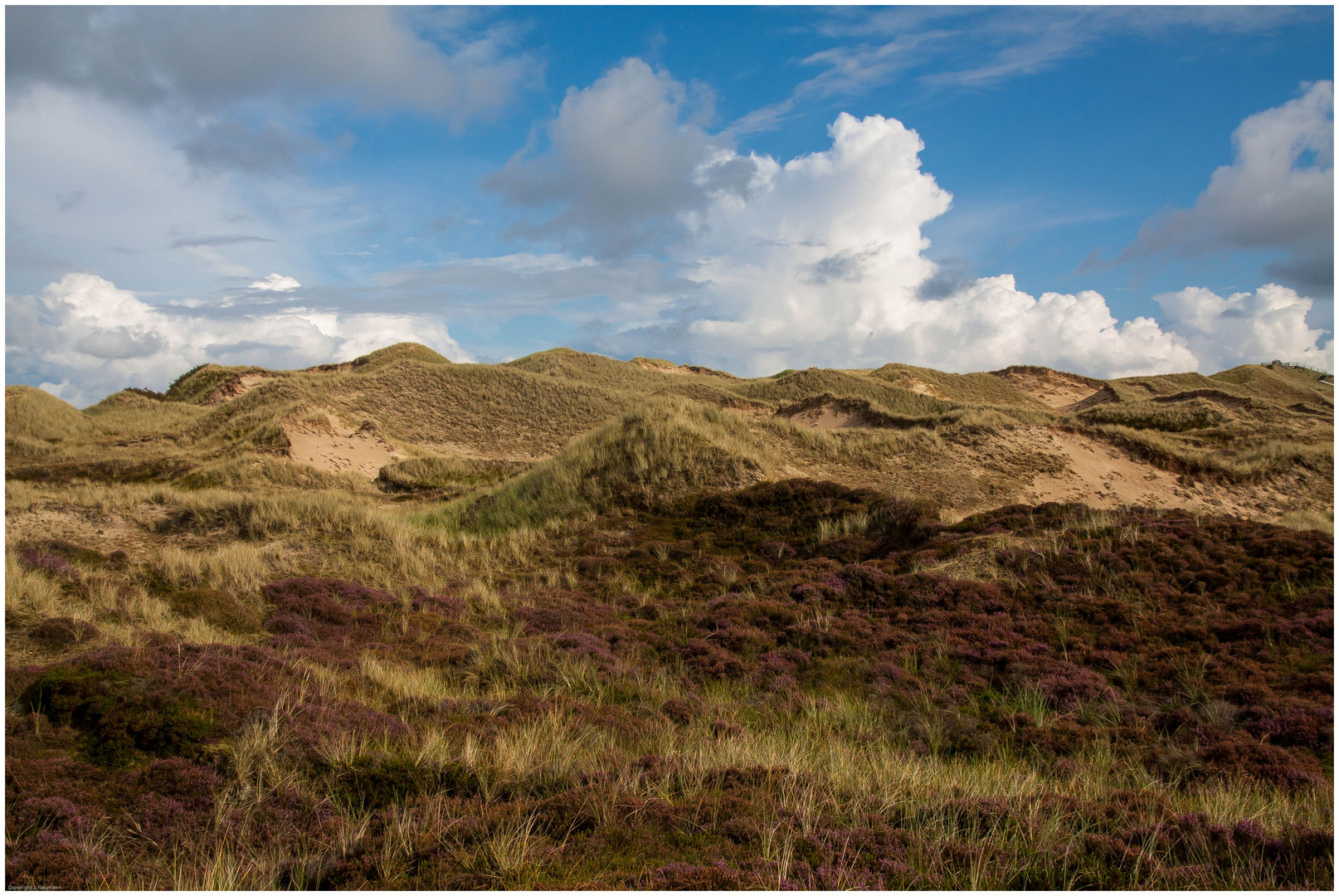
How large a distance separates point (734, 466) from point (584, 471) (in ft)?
13.1

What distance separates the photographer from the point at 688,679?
700 centimetres

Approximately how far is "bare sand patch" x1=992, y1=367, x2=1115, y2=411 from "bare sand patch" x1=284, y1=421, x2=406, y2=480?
57.0 meters

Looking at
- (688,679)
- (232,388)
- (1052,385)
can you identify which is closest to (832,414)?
(688,679)

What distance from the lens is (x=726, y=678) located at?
6.98 m

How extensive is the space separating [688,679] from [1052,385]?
225 feet

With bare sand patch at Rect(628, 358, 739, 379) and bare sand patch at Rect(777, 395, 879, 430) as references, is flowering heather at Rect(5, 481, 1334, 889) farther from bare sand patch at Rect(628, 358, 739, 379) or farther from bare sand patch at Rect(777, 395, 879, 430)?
bare sand patch at Rect(628, 358, 739, 379)

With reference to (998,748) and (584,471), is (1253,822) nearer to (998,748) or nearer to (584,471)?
(998,748)

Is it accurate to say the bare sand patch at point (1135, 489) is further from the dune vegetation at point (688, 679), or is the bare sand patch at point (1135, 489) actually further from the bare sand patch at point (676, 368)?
the bare sand patch at point (676, 368)

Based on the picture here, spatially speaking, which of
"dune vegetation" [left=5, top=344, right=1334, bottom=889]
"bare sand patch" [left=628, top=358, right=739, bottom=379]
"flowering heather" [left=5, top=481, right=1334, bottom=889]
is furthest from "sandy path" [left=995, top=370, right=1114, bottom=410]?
"flowering heather" [left=5, top=481, right=1334, bottom=889]

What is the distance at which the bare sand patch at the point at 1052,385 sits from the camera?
61.2m

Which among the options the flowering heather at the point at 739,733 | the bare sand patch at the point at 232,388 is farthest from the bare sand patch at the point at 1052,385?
the bare sand patch at the point at 232,388

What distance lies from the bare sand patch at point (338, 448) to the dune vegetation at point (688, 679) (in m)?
12.7

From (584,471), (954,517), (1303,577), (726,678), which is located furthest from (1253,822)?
(584,471)

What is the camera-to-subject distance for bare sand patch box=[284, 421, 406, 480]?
27.5 m
